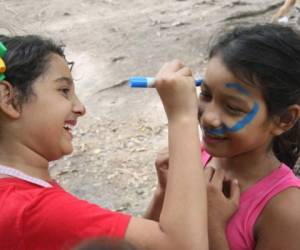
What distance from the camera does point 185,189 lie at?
4.07 feet

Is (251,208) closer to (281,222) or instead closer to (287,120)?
(281,222)

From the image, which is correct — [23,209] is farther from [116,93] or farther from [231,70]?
[116,93]

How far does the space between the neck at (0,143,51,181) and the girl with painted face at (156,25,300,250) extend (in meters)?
0.34

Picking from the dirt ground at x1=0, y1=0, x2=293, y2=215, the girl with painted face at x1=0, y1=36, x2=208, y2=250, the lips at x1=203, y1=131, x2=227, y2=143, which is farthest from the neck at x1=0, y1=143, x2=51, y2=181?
the dirt ground at x1=0, y1=0, x2=293, y2=215

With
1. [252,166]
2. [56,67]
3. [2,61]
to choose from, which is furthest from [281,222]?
[2,61]

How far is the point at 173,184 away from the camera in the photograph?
4.11 feet

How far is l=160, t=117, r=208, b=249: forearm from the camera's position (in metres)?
1.21

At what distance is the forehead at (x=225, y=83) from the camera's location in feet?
4.43

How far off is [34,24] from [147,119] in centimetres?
310

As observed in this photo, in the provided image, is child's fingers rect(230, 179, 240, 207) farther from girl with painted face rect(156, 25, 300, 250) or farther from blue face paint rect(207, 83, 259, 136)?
blue face paint rect(207, 83, 259, 136)

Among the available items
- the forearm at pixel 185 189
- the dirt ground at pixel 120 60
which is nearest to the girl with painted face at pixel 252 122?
the forearm at pixel 185 189

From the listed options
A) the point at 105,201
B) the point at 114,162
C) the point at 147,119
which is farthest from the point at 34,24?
the point at 105,201

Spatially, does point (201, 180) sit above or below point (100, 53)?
above

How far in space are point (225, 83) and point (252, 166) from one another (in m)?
0.26
